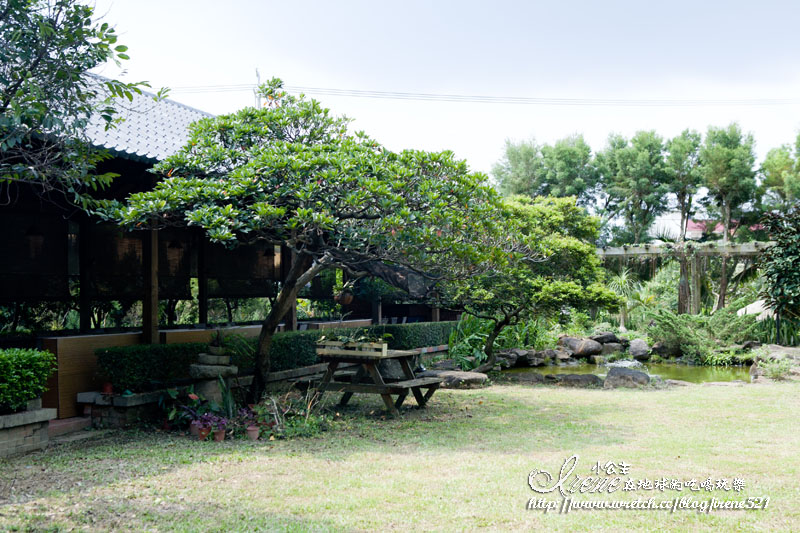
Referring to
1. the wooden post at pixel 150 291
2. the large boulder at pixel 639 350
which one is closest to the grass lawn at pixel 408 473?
Answer: the wooden post at pixel 150 291

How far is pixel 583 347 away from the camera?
658 inches

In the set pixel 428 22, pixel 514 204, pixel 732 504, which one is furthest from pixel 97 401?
pixel 428 22

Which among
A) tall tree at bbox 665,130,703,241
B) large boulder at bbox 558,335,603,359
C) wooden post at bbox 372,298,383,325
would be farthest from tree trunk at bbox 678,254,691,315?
wooden post at bbox 372,298,383,325

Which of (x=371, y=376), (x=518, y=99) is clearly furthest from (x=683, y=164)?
(x=371, y=376)

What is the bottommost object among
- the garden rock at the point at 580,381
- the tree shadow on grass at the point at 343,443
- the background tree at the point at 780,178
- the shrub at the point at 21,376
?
the garden rock at the point at 580,381

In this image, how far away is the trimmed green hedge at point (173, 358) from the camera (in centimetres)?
643

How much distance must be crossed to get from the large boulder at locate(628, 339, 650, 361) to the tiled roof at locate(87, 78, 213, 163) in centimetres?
1267

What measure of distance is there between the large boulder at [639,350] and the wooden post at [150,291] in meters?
13.3

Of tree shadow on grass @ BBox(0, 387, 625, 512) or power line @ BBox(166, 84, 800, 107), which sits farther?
power line @ BBox(166, 84, 800, 107)

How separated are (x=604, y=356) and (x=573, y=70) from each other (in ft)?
25.2

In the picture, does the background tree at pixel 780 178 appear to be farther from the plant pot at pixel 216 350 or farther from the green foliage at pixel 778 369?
the plant pot at pixel 216 350

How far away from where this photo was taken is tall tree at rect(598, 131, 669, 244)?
2912 cm

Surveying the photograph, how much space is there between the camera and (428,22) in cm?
1312

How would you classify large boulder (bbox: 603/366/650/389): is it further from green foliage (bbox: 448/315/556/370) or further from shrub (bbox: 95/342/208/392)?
shrub (bbox: 95/342/208/392)
